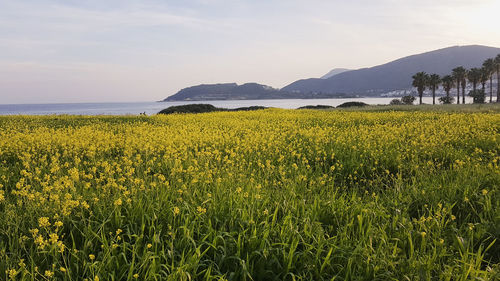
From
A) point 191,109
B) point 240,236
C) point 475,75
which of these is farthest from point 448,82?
point 240,236

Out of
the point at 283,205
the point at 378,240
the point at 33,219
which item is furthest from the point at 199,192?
the point at 378,240

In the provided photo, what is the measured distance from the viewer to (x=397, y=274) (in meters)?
2.93

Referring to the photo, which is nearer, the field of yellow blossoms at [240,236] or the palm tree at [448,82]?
the field of yellow blossoms at [240,236]

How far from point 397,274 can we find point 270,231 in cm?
131

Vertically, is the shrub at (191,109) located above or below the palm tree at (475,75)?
below

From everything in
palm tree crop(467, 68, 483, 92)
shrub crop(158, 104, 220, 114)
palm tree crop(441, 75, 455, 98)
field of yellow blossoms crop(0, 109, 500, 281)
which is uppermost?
palm tree crop(467, 68, 483, 92)

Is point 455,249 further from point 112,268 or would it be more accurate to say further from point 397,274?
point 112,268

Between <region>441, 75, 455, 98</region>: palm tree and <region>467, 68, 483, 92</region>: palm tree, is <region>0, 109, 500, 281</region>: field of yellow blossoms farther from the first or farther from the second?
<region>467, 68, 483, 92</region>: palm tree

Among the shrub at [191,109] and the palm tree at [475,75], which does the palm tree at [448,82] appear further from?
the shrub at [191,109]

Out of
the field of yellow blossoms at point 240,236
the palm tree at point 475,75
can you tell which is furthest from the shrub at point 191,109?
the palm tree at point 475,75

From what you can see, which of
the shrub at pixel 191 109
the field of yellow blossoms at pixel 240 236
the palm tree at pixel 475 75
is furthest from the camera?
the palm tree at pixel 475 75

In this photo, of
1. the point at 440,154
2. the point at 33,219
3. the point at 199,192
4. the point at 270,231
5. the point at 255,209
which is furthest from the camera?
the point at 440,154

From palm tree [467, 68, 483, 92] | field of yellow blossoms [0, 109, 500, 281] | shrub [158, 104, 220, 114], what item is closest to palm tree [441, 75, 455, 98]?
palm tree [467, 68, 483, 92]

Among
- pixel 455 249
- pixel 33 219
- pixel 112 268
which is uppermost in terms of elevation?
pixel 33 219
